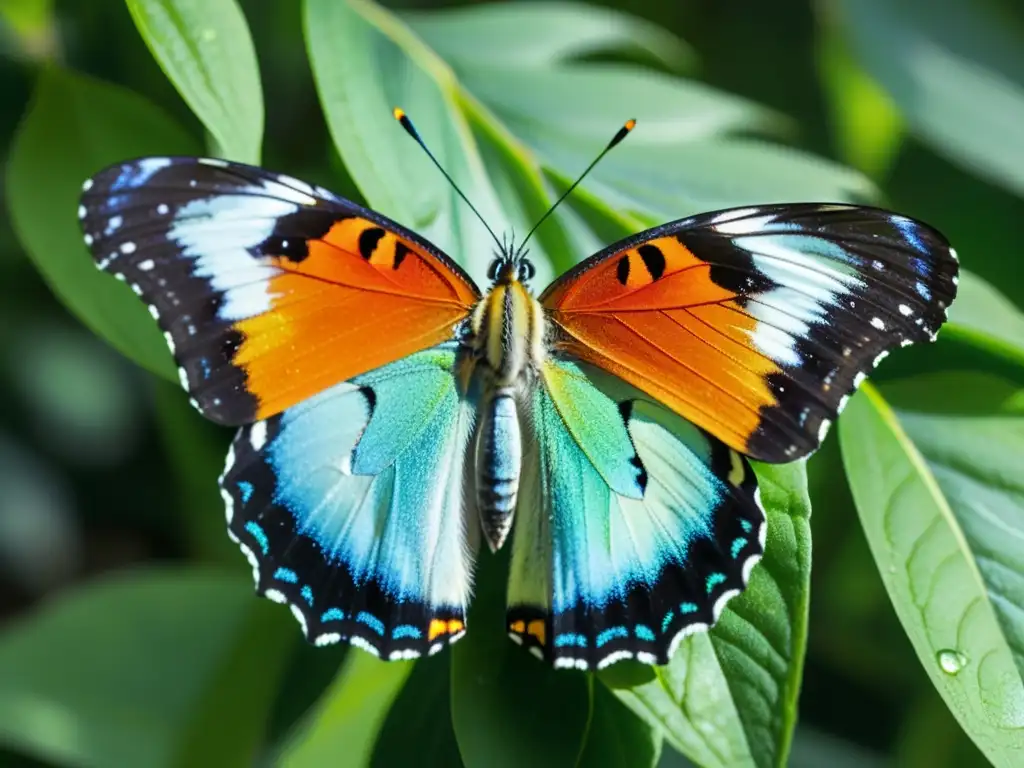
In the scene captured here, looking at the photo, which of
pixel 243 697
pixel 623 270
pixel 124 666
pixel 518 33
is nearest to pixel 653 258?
pixel 623 270

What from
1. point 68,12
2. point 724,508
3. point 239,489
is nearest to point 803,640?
point 724,508

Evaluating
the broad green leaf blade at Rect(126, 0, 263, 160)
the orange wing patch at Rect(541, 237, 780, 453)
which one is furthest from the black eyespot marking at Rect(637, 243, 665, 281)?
the broad green leaf blade at Rect(126, 0, 263, 160)

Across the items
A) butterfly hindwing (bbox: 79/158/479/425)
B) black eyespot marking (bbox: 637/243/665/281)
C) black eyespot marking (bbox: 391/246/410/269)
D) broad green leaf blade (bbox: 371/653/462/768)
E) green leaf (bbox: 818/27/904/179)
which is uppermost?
green leaf (bbox: 818/27/904/179)

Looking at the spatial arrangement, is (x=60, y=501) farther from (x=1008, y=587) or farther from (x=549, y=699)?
(x=1008, y=587)

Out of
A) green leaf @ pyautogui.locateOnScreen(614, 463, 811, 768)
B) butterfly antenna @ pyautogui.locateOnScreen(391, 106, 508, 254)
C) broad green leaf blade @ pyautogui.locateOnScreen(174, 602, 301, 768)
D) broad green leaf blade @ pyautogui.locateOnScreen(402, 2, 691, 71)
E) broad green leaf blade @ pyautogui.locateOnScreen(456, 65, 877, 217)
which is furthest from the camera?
broad green leaf blade @ pyautogui.locateOnScreen(174, 602, 301, 768)

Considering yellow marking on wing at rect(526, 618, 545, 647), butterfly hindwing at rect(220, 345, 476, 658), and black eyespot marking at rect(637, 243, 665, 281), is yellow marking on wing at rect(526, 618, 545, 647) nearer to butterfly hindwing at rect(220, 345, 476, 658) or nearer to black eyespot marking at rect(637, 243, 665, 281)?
butterfly hindwing at rect(220, 345, 476, 658)

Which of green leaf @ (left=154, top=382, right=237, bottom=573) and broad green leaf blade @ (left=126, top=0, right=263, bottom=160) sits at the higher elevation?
broad green leaf blade @ (left=126, top=0, right=263, bottom=160)

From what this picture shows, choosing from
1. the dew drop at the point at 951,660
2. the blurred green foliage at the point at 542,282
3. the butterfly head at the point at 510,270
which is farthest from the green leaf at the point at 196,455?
the dew drop at the point at 951,660

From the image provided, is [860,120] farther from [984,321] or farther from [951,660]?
[951,660]

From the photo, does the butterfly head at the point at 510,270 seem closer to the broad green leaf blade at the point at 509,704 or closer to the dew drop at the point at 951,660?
the broad green leaf blade at the point at 509,704
